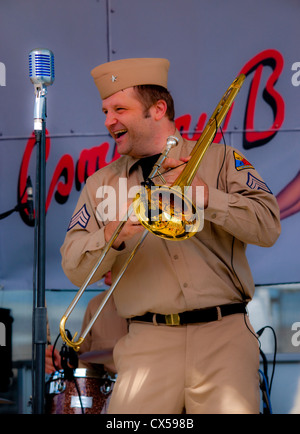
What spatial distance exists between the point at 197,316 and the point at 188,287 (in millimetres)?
129

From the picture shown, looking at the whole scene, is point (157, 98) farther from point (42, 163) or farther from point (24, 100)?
point (24, 100)


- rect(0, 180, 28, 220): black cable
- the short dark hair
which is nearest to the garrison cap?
the short dark hair

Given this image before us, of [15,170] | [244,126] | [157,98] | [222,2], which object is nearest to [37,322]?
[157,98]

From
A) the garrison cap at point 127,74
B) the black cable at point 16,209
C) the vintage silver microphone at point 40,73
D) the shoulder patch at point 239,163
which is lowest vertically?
the shoulder patch at point 239,163

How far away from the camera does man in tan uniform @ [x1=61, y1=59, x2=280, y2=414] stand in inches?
123

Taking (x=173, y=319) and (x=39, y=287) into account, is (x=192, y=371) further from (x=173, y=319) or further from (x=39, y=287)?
(x=39, y=287)

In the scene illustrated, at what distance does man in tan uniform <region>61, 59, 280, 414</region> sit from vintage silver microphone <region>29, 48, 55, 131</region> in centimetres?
37

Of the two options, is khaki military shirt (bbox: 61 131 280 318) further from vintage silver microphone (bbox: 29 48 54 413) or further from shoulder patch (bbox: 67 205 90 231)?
vintage silver microphone (bbox: 29 48 54 413)

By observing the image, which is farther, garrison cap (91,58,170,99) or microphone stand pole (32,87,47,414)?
garrison cap (91,58,170,99)

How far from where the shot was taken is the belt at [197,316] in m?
3.23

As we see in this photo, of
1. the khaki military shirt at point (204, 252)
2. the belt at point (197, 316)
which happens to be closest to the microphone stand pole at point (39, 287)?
the khaki military shirt at point (204, 252)

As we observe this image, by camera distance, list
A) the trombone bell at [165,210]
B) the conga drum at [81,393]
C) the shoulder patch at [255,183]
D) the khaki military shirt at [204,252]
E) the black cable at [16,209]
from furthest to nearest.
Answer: the black cable at [16,209] < the conga drum at [81,393] < the shoulder patch at [255,183] < the khaki military shirt at [204,252] < the trombone bell at [165,210]

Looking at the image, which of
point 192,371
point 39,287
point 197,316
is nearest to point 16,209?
point 39,287

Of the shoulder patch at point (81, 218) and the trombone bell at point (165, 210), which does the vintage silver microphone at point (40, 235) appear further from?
the trombone bell at point (165, 210)
